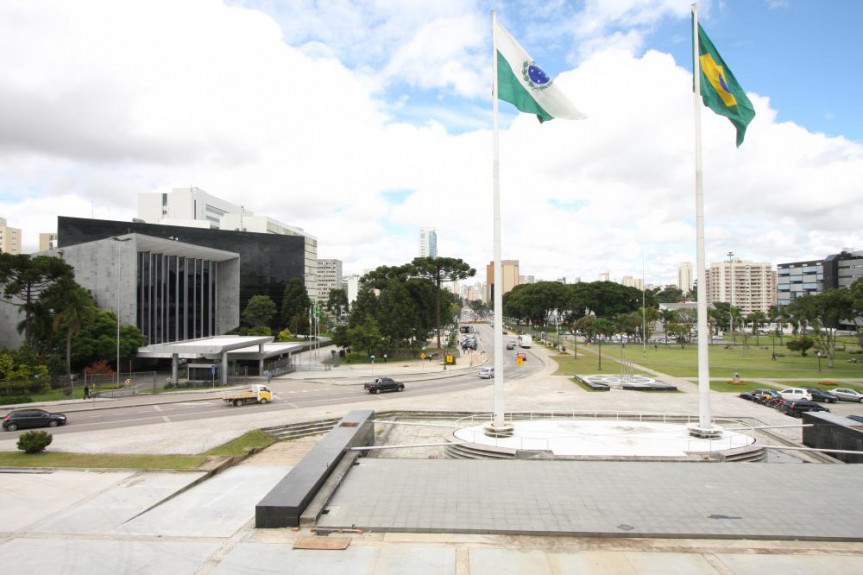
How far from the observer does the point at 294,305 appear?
88062mm

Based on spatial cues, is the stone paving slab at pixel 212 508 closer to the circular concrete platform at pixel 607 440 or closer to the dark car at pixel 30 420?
the circular concrete platform at pixel 607 440

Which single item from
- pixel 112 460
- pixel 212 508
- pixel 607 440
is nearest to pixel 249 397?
pixel 112 460

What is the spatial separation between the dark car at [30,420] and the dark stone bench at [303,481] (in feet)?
66.3

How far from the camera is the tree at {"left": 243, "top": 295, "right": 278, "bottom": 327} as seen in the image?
79375 millimetres

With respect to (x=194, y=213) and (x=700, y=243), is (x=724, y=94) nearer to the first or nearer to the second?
(x=700, y=243)

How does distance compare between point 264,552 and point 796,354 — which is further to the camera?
point 796,354

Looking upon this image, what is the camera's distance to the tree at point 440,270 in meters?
72.4

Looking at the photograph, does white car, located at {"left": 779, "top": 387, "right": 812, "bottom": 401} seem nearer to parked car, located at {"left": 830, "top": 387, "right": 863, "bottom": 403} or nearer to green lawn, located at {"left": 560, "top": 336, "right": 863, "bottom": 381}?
parked car, located at {"left": 830, "top": 387, "right": 863, "bottom": 403}

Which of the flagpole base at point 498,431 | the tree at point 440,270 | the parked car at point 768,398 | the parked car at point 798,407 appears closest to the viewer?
the flagpole base at point 498,431

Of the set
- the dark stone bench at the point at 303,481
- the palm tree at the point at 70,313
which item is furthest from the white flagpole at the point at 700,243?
the palm tree at the point at 70,313

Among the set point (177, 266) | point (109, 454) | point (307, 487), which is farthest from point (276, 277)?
point (307, 487)

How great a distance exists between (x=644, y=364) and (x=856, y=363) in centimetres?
2329

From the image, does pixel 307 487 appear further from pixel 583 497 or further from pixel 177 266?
pixel 177 266

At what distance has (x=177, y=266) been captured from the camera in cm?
6594
